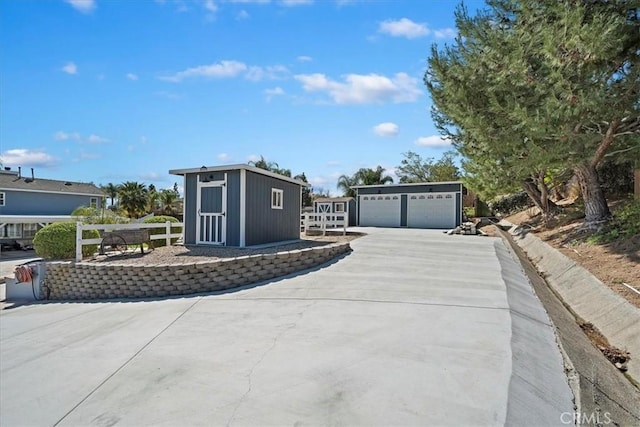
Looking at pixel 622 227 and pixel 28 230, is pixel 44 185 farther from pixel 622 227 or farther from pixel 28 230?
pixel 622 227

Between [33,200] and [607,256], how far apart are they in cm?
2985

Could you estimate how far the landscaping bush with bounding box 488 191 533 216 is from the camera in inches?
997

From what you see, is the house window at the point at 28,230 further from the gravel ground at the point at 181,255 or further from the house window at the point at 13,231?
the gravel ground at the point at 181,255

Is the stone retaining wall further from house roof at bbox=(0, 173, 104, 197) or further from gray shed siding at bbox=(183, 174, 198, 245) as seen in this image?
house roof at bbox=(0, 173, 104, 197)

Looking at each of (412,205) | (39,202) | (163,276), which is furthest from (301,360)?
(39,202)

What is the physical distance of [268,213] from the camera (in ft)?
37.4

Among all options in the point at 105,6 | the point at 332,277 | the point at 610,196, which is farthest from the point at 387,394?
the point at 610,196

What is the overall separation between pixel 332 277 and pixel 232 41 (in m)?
6.87

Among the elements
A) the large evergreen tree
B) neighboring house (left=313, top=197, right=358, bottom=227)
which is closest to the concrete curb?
the large evergreen tree

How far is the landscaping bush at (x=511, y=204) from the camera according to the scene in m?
25.3

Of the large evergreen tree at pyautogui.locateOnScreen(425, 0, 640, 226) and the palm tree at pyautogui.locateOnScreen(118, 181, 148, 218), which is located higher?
the large evergreen tree at pyautogui.locateOnScreen(425, 0, 640, 226)

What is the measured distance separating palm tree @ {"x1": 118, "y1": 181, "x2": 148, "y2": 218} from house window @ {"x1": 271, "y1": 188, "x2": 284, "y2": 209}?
2340 cm

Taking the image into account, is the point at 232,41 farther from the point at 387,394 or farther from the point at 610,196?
the point at 610,196

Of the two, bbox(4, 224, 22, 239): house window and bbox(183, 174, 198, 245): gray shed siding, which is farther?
bbox(4, 224, 22, 239): house window
